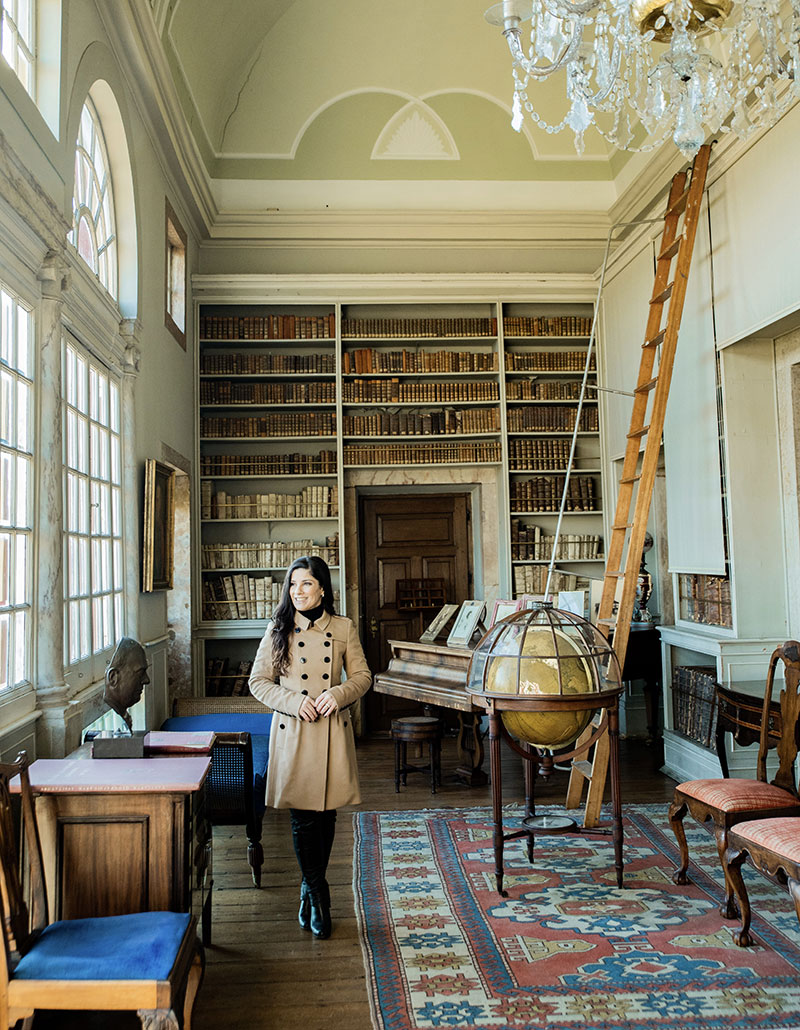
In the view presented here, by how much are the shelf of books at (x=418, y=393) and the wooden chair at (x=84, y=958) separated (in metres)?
5.61

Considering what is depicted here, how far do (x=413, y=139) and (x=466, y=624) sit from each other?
4.69m

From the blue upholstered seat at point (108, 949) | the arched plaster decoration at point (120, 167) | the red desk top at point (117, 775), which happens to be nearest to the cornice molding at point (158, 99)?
the arched plaster decoration at point (120, 167)

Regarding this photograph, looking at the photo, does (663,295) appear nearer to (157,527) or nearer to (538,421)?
(538,421)

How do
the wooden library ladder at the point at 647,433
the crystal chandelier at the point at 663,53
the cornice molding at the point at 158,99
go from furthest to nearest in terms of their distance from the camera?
the wooden library ladder at the point at 647,433 → the cornice molding at the point at 158,99 → the crystal chandelier at the point at 663,53

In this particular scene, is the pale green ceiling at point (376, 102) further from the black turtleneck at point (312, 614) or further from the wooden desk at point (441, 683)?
the black turtleneck at point (312, 614)

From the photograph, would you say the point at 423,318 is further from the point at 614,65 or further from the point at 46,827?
the point at 46,827

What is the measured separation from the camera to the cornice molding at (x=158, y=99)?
15.8ft

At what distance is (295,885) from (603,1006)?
1802mm

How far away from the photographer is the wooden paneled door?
837cm

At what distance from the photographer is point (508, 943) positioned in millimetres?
3508

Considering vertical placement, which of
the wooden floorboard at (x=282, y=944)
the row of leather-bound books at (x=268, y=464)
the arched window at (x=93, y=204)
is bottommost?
the wooden floorboard at (x=282, y=944)

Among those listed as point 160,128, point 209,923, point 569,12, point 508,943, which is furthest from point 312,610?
point 160,128

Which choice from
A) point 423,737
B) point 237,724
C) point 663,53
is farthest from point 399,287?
point 663,53

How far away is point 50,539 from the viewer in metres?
3.70
